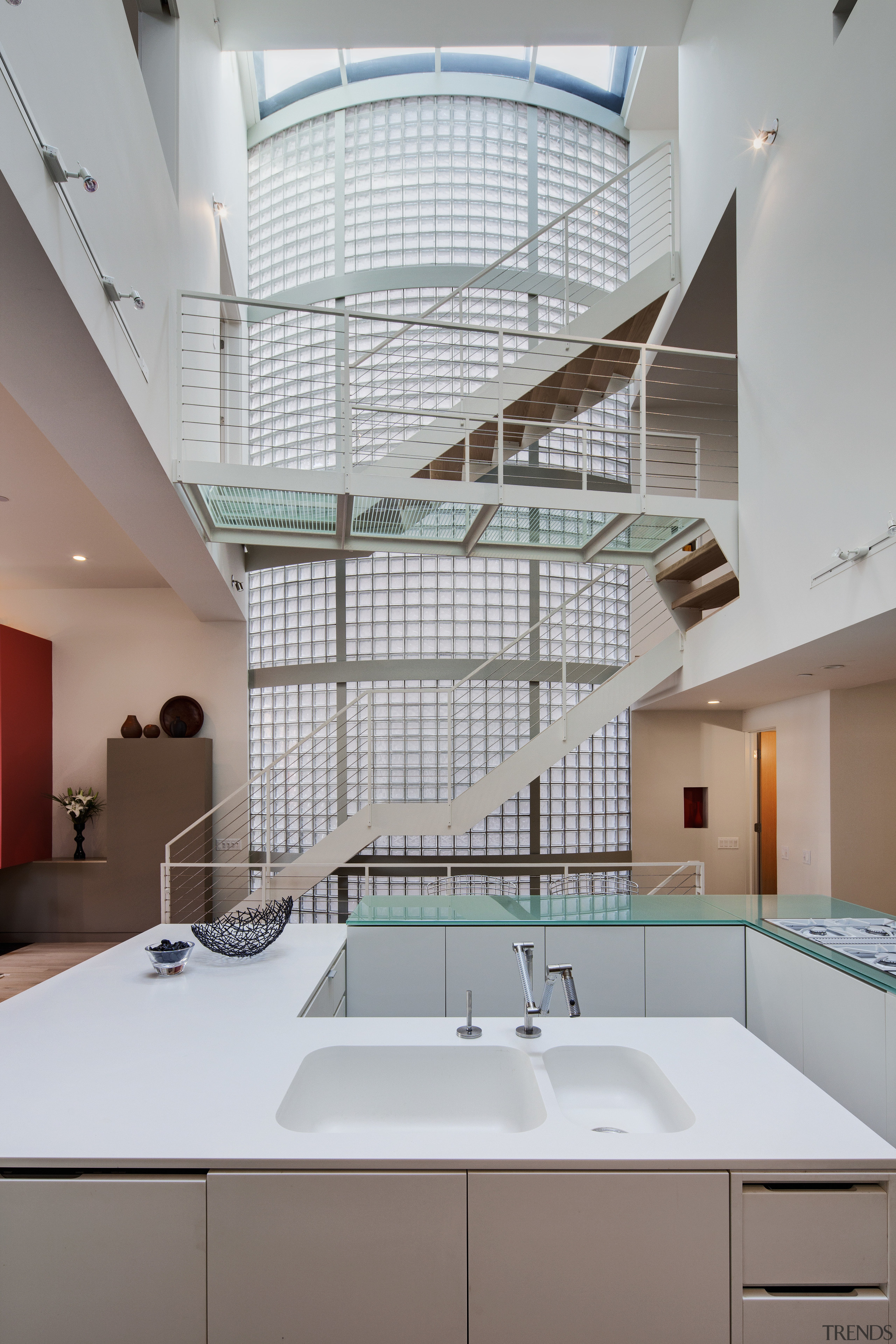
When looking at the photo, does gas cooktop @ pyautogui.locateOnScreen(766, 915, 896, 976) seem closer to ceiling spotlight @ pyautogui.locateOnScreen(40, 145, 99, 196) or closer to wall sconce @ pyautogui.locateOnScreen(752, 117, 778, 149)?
ceiling spotlight @ pyautogui.locateOnScreen(40, 145, 99, 196)

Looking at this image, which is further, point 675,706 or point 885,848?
point 675,706

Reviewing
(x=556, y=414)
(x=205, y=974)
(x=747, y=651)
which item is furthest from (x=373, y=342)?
(x=205, y=974)

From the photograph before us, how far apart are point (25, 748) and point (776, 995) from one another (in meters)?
5.47

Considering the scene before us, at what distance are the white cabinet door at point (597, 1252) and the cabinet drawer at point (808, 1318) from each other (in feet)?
0.15

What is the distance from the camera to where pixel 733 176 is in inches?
164

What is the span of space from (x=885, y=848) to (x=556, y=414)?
3.29 m

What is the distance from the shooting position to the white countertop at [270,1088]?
1.23m

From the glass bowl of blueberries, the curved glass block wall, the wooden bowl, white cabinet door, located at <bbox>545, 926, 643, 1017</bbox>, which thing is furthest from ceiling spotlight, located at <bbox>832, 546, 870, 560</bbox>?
the wooden bowl

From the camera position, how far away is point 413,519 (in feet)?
15.0

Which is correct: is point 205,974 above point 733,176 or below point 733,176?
below

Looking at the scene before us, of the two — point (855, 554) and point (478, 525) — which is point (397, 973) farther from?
point (478, 525)

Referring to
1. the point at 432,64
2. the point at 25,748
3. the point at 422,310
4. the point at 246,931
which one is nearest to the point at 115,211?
the point at 246,931

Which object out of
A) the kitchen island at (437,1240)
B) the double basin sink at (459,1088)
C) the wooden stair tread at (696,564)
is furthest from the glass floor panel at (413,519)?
the kitchen island at (437,1240)

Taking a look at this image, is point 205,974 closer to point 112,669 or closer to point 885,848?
point 885,848
